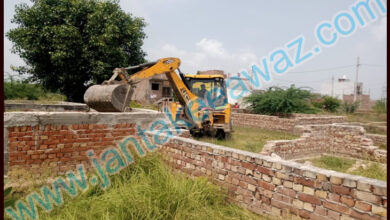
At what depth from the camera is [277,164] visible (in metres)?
3.36

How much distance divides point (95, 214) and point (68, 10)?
1398 centimetres

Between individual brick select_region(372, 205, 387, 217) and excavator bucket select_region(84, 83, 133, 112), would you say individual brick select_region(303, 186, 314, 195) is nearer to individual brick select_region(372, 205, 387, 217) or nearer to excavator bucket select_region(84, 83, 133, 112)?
individual brick select_region(372, 205, 387, 217)

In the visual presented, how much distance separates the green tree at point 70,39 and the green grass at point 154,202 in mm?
11725

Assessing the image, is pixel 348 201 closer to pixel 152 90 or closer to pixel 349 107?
pixel 349 107

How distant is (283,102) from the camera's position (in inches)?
687

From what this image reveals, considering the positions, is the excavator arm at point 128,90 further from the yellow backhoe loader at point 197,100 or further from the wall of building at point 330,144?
the wall of building at point 330,144

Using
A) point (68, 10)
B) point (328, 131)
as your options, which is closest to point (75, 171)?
point (328, 131)

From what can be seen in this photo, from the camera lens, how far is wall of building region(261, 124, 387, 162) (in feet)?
25.8

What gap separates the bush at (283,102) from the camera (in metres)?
17.4

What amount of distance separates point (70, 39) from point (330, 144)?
1291 centimetres

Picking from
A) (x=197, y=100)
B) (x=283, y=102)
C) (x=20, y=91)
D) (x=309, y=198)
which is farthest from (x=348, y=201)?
(x=20, y=91)

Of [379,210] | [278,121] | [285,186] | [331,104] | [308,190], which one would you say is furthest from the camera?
[331,104]

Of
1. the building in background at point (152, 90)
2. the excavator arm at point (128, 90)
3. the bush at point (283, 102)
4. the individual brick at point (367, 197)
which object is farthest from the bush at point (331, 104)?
the individual brick at point (367, 197)

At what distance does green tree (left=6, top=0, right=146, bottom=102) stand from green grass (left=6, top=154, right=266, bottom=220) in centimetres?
1172
